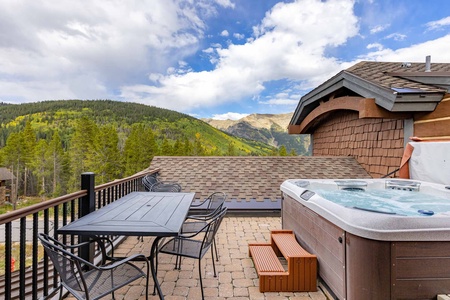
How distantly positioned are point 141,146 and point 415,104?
2619cm

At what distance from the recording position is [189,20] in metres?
11.7

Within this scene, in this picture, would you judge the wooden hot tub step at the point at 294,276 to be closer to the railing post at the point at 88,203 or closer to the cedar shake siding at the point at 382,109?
the railing post at the point at 88,203

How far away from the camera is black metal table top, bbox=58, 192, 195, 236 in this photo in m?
2.01

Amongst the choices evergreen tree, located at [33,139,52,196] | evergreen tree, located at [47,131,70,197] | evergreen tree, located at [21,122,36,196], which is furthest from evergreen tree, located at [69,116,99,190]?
evergreen tree, located at [21,122,36,196]

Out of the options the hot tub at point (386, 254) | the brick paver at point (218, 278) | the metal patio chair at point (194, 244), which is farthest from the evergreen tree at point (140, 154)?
the hot tub at point (386, 254)

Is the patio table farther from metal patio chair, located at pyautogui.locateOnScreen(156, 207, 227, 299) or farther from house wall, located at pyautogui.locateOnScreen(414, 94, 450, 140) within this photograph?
house wall, located at pyautogui.locateOnScreen(414, 94, 450, 140)

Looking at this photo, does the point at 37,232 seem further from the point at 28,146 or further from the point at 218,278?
the point at 28,146

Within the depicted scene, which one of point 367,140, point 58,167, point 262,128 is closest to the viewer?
point 367,140

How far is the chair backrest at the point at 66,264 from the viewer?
1.58 m

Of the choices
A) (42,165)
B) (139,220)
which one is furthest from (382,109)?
(42,165)

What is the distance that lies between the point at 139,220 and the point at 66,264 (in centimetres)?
68

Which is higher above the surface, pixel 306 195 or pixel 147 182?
pixel 306 195

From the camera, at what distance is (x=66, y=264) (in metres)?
1.70

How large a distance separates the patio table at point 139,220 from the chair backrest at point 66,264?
321 mm
